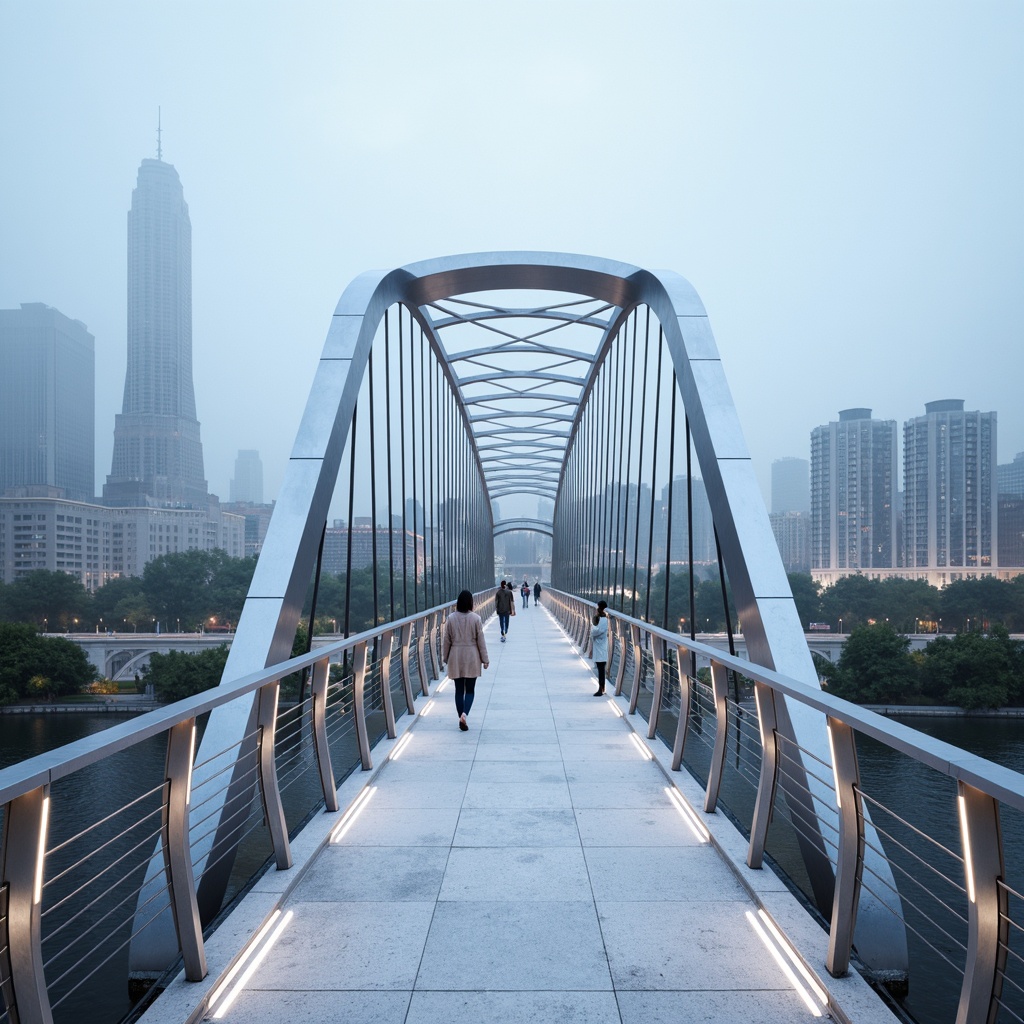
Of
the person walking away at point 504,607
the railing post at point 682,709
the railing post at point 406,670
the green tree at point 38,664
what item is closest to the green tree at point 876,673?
the person walking away at point 504,607

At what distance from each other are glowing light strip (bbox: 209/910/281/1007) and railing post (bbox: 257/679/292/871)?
353 mm

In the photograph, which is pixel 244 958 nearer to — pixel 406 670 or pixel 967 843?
pixel 967 843

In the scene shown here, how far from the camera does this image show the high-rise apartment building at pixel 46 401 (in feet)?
542

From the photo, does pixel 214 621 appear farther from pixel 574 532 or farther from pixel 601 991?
pixel 601 991

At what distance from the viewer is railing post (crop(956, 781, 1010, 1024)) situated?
1.81m

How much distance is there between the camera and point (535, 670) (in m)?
12.6

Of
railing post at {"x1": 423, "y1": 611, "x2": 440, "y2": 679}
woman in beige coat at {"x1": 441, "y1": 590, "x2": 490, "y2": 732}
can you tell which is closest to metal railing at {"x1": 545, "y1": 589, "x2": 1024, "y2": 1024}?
woman in beige coat at {"x1": 441, "y1": 590, "x2": 490, "y2": 732}

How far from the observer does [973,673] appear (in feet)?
118

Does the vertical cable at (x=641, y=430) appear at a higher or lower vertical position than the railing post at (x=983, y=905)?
higher

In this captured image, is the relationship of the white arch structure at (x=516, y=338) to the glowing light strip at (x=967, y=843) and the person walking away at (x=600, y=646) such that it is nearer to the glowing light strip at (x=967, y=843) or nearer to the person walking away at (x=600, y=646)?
the glowing light strip at (x=967, y=843)

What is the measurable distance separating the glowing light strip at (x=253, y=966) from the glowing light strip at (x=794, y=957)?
180 centimetres

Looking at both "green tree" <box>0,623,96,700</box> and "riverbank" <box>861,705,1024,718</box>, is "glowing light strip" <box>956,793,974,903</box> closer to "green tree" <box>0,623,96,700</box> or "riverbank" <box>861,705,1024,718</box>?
"riverbank" <box>861,705,1024,718</box>

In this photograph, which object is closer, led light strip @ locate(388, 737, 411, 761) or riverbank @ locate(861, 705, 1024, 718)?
led light strip @ locate(388, 737, 411, 761)

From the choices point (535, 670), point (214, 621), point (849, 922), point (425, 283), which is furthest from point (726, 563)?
point (214, 621)
